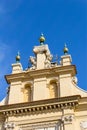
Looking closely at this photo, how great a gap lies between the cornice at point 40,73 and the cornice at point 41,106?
195 cm

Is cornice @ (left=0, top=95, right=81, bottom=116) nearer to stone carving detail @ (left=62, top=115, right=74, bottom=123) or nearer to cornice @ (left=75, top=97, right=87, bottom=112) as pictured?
cornice @ (left=75, top=97, right=87, bottom=112)

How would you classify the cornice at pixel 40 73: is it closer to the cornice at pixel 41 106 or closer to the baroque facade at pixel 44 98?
the baroque facade at pixel 44 98

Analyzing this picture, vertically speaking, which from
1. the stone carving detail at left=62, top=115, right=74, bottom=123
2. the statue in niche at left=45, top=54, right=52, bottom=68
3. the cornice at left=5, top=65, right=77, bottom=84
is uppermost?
the statue in niche at left=45, top=54, right=52, bottom=68

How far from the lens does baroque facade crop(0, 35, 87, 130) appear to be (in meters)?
24.6

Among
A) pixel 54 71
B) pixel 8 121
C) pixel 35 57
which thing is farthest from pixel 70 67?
pixel 8 121

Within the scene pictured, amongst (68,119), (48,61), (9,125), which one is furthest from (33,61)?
(68,119)

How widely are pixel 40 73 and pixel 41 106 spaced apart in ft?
7.71

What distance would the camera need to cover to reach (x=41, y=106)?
25.1 m

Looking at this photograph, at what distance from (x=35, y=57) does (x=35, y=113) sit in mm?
4358

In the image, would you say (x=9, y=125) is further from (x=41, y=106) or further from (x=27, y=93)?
(x=27, y=93)

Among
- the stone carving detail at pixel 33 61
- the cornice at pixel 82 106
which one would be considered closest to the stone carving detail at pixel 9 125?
the cornice at pixel 82 106

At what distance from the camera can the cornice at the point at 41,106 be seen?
81.6 feet

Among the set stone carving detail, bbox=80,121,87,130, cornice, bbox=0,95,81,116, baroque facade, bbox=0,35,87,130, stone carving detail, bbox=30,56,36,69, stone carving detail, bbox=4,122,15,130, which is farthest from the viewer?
stone carving detail, bbox=30,56,36,69

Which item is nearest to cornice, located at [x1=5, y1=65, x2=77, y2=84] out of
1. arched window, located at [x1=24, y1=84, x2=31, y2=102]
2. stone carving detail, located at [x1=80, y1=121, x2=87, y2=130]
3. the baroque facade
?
the baroque facade
